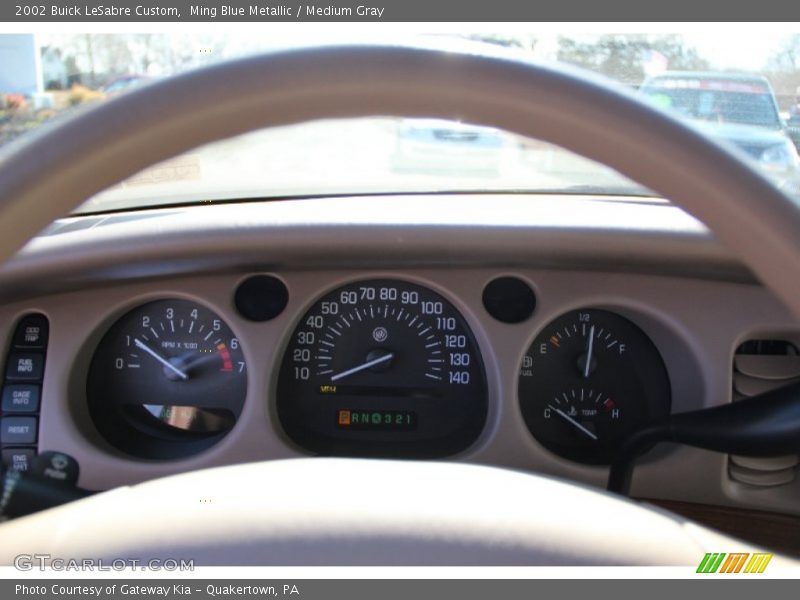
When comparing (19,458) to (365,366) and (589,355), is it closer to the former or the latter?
(365,366)

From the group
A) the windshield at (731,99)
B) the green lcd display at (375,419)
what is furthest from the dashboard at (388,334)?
the windshield at (731,99)

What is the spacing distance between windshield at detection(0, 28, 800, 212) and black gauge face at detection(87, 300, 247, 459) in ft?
1.09

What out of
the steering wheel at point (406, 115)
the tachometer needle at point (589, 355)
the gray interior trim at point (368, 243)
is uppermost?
the steering wheel at point (406, 115)

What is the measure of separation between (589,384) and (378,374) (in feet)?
1.81

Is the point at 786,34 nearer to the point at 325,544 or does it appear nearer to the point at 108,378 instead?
the point at 325,544

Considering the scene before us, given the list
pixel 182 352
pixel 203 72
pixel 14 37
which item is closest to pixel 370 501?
pixel 203 72

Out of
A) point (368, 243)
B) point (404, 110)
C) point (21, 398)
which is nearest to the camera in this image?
point (404, 110)

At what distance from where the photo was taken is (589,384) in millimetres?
2162

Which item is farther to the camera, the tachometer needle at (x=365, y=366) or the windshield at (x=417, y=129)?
the tachometer needle at (x=365, y=366)

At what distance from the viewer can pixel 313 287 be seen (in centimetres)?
215

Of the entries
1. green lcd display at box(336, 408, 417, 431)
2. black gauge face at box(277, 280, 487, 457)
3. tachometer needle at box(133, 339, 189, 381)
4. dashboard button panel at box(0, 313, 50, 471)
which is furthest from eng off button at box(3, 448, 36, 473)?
green lcd display at box(336, 408, 417, 431)

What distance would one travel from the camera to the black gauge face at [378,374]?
7.16ft

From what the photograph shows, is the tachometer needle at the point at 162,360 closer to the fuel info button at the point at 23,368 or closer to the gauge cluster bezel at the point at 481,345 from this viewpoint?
the gauge cluster bezel at the point at 481,345

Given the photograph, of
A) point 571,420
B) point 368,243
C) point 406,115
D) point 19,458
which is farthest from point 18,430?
point 406,115
